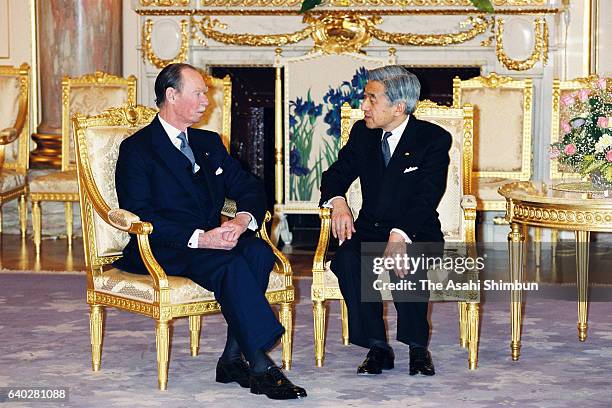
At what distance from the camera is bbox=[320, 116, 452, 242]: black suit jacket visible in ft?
15.3

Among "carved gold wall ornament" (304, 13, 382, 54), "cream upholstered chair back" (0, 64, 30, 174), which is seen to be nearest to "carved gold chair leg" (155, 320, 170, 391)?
"cream upholstered chair back" (0, 64, 30, 174)

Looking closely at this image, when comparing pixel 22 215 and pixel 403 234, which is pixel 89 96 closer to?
pixel 22 215

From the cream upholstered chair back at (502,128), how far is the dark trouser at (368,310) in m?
2.99

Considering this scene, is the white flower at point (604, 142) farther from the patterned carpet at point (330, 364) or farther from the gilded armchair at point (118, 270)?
the gilded armchair at point (118, 270)

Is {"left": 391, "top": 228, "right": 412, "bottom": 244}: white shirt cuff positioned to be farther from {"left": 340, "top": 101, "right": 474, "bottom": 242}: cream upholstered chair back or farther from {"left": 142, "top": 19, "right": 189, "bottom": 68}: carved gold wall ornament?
{"left": 142, "top": 19, "right": 189, "bottom": 68}: carved gold wall ornament

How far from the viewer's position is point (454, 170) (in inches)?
198

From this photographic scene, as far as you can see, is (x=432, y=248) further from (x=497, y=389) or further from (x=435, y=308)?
(x=435, y=308)

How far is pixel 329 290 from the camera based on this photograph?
4.61 metres

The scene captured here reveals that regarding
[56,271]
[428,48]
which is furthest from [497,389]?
[428,48]

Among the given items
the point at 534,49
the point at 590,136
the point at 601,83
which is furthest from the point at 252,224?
the point at 534,49

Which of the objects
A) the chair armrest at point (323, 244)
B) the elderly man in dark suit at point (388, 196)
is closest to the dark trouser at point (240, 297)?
the chair armrest at point (323, 244)

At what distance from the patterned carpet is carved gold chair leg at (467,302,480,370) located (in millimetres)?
51

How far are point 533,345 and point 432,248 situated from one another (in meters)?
0.73

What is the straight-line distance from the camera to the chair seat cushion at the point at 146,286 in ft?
13.8
